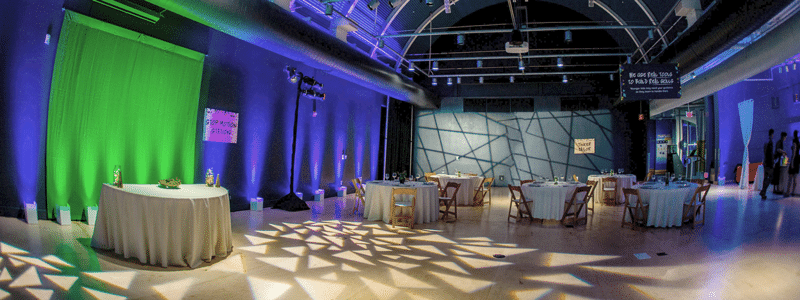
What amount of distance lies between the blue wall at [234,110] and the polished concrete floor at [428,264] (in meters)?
0.84

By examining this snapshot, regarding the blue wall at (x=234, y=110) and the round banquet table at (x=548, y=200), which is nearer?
the blue wall at (x=234, y=110)

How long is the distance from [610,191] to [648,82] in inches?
117

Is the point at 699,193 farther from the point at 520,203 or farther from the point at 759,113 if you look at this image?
the point at 759,113

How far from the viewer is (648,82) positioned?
7016mm

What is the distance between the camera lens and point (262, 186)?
740cm

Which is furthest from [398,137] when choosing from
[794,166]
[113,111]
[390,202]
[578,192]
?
[794,166]

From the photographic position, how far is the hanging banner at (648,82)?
272 inches

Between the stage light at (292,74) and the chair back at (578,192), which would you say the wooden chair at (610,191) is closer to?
the chair back at (578,192)

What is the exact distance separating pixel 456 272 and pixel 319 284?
48.4 inches

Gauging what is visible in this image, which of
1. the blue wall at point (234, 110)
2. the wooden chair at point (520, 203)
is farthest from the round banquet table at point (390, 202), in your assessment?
the blue wall at point (234, 110)

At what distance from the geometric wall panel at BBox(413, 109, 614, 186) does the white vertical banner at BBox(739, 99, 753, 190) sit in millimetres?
3482

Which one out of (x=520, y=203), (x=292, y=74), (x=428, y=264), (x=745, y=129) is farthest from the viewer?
(x=745, y=129)

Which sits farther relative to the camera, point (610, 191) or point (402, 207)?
point (610, 191)

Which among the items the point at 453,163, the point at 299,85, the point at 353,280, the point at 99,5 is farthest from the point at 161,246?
the point at 453,163
